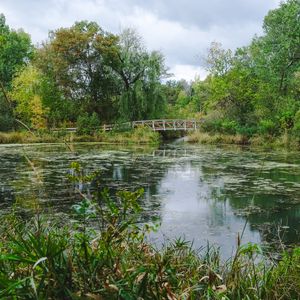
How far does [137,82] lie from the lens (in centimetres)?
3156

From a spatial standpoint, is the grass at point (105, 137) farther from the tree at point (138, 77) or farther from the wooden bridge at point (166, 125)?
the tree at point (138, 77)

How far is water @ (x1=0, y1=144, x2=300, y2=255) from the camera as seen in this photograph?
6.14 meters

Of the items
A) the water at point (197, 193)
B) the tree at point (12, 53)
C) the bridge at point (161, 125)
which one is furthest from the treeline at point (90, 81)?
the water at point (197, 193)

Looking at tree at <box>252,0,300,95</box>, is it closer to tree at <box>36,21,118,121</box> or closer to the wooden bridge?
the wooden bridge

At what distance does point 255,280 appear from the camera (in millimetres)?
2811

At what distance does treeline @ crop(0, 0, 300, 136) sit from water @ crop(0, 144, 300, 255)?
12888 mm

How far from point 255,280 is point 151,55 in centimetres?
3039

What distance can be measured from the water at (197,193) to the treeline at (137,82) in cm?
1289

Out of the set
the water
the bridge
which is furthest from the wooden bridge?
the water

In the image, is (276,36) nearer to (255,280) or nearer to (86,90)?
(86,90)

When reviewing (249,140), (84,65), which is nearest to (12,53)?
(84,65)

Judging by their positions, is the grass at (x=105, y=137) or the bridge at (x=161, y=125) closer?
the grass at (x=105, y=137)

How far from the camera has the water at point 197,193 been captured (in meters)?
6.14

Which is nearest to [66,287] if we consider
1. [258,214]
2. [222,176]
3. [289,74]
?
[258,214]
